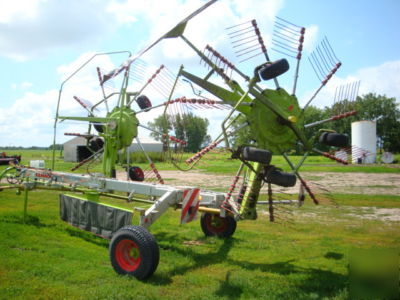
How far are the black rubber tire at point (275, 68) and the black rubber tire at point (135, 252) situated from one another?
311 centimetres

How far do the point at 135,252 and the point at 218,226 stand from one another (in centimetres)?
302

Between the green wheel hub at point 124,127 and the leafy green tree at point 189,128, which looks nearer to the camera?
the leafy green tree at point 189,128

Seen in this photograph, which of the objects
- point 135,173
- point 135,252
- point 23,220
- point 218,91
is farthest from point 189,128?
point 23,220

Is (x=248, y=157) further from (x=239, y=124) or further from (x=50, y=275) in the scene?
(x=50, y=275)

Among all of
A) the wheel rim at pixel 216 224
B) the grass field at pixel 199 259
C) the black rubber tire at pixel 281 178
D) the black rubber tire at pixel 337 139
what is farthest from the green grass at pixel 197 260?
the black rubber tire at pixel 337 139

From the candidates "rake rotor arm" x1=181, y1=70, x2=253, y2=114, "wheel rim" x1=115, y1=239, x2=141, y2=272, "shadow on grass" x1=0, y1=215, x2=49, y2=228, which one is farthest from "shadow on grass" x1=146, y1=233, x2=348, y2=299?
"shadow on grass" x1=0, y1=215, x2=49, y2=228

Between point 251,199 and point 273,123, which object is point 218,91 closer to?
point 273,123

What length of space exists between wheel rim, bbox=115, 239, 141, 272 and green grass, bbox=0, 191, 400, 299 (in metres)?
0.22

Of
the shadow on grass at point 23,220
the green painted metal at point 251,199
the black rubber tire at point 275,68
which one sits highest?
the black rubber tire at point 275,68

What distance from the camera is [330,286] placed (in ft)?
18.4

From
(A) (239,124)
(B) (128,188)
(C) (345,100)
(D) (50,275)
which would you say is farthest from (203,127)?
(D) (50,275)

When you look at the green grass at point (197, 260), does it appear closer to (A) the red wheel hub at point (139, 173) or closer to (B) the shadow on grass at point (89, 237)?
(B) the shadow on grass at point (89, 237)

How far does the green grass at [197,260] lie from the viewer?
5.27m

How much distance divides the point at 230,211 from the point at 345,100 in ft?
9.71
